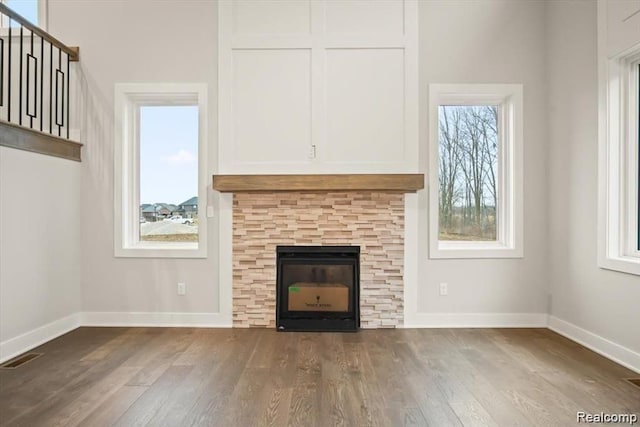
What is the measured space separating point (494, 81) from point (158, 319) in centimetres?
391

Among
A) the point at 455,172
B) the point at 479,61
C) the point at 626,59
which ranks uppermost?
the point at 479,61

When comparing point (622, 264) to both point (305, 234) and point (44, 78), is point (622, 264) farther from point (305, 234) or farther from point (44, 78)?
point (44, 78)

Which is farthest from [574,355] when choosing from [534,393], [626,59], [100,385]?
[100,385]

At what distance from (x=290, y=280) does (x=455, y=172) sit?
1926mm

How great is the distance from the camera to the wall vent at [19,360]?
9.63 ft

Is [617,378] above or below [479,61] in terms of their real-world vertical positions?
below

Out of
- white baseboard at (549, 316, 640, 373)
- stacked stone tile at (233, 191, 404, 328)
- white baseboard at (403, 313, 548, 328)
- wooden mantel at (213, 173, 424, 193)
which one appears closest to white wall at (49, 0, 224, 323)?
stacked stone tile at (233, 191, 404, 328)

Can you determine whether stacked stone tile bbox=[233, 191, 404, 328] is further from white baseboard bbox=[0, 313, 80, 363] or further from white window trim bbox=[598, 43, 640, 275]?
white window trim bbox=[598, 43, 640, 275]

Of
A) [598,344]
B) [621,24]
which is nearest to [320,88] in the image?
[621,24]

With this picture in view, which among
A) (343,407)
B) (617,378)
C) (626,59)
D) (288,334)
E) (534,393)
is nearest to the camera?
(343,407)

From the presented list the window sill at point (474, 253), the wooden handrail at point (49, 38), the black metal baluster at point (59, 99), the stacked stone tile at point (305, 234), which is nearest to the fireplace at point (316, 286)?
the stacked stone tile at point (305, 234)

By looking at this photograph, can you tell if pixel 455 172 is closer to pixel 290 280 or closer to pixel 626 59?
pixel 626 59

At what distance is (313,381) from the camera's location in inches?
105

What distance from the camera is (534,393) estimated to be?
2496 millimetres
